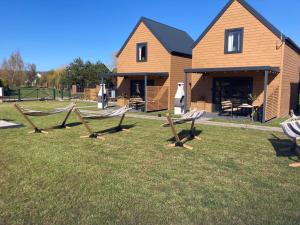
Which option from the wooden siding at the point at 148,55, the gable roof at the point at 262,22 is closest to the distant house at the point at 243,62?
the gable roof at the point at 262,22

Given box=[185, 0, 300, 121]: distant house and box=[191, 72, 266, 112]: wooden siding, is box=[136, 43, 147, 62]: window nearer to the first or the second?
box=[185, 0, 300, 121]: distant house

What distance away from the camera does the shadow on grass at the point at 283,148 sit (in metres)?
6.88

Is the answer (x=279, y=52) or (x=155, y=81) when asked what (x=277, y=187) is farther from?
(x=155, y=81)

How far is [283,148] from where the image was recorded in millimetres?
7617

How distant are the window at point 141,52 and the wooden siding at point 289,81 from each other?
382 inches

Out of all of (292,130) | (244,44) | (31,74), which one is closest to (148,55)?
(244,44)

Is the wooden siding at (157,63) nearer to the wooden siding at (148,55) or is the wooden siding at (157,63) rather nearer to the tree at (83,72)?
the wooden siding at (148,55)

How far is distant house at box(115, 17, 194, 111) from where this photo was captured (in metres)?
19.4

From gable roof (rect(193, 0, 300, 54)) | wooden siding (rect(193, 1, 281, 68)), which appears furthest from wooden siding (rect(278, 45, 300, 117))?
wooden siding (rect(193, 1, 281, 68))

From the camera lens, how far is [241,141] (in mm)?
8477

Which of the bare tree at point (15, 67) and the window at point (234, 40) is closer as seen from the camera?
the window at point (234, 40)

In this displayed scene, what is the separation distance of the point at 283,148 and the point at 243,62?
9192 millimetres

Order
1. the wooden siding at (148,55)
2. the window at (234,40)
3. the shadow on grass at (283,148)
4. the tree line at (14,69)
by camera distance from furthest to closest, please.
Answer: the tree line at (14,69), the wooden siding at (148,55), the window at (234,40), the shadow on grass at (283,148)

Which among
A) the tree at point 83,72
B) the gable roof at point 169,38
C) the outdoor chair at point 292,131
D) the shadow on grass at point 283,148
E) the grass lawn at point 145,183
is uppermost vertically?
the gable roof at point 169,38
